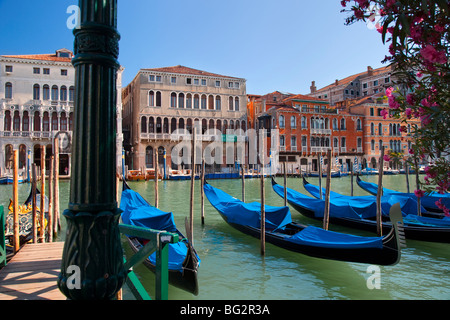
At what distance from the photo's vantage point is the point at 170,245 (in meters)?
3.87

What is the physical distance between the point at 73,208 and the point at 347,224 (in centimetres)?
666

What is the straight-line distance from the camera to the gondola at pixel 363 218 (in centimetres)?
573

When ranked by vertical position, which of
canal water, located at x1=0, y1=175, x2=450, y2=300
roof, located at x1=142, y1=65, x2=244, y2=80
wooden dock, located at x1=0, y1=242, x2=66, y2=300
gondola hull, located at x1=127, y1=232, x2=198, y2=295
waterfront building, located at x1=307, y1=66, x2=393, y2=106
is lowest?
canal water, located at x1=0, y1=175, x2=450, y2=300

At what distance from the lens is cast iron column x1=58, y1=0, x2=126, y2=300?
1.10 meters

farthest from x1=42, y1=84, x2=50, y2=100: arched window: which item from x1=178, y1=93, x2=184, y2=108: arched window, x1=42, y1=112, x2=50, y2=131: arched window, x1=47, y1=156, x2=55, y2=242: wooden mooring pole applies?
x1=47, y1=156, x2=55, y2=242: wooden mooring pole

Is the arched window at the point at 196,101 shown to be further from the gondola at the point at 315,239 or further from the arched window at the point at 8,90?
the gondola at the point at 315,239

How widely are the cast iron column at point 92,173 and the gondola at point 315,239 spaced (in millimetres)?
3035

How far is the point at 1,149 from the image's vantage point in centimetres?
1964

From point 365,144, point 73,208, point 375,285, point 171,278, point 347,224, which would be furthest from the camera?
point 365,144

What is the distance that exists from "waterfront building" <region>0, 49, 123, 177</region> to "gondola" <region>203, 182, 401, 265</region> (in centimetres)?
1559

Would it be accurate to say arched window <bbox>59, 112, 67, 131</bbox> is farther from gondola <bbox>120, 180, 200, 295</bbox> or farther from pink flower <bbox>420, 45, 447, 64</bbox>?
pink flower <bbox>420, 45, 447, 64</bbox>
